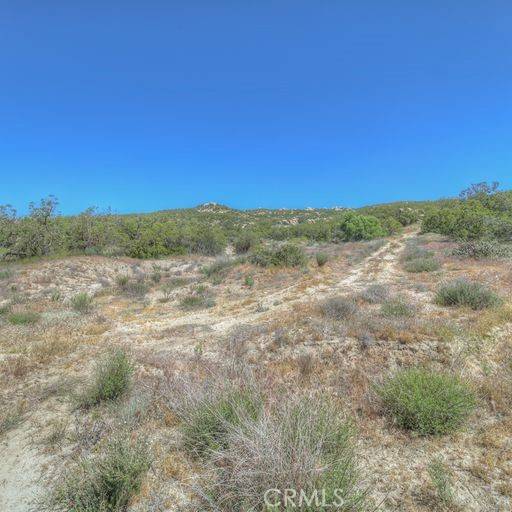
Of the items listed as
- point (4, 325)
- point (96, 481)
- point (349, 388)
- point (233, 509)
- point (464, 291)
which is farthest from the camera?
point (4, 325)

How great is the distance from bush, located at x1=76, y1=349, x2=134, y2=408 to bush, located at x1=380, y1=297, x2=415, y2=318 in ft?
21.1

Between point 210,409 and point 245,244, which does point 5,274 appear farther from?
point 245,244

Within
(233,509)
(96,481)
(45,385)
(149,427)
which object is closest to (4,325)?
(45,385)

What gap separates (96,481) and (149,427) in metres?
1.18

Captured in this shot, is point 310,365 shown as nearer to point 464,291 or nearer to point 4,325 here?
point 464,291

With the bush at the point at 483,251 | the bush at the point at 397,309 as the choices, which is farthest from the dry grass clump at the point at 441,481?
the bush at the point at 483,251

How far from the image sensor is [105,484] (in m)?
3.34

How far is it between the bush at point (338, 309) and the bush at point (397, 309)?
2.72 ft

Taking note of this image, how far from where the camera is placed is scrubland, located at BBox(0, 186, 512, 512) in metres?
3.28

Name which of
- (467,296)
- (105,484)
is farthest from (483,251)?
(105,484)

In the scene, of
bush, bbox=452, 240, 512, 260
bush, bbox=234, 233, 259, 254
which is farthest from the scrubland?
bush, bbox=234, 233, 259, 254

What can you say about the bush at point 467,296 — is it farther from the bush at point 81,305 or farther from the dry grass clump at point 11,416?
the bush at point 81,305

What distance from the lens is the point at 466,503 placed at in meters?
3.16

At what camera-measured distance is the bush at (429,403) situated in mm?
4168
